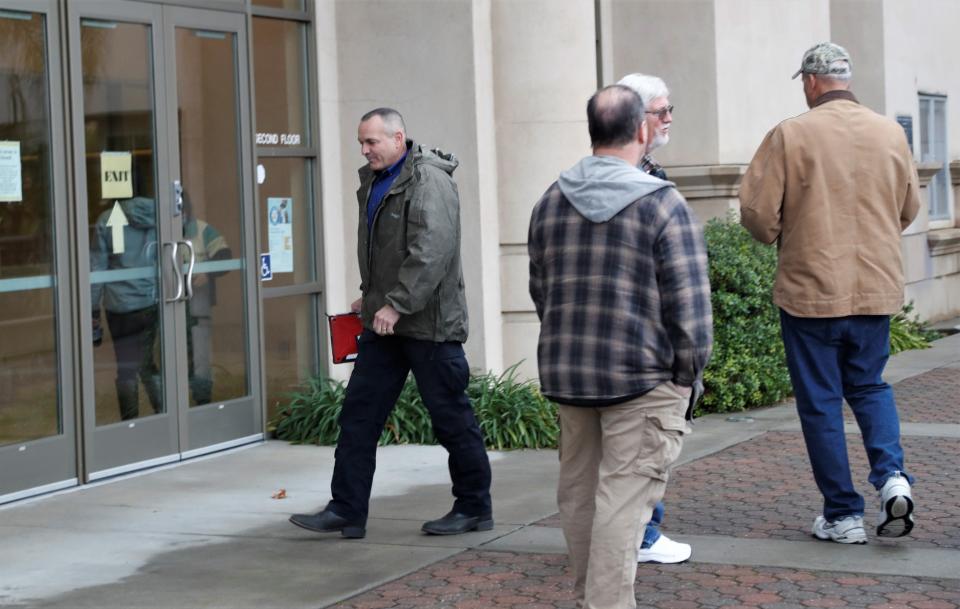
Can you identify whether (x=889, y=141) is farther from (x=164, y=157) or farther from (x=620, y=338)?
(x=164, y=157)

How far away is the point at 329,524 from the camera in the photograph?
6695mm

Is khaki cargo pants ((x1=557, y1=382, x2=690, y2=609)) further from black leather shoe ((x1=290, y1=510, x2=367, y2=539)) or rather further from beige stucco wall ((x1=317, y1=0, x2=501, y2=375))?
beige stucco wall ((x1=317, y1=0, x2=501, y2=375))

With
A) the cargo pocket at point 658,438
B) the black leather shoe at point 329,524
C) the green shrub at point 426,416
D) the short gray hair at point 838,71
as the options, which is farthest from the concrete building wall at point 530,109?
the cargo pocket at point 658,438

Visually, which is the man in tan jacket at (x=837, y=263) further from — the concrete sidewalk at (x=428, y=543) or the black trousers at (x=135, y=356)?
the black trousers at (x=135, y=356)

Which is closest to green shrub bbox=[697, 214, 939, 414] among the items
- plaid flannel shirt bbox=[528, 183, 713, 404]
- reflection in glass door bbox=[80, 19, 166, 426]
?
reflection in glass door bbox=[80, 19, 166, 426]

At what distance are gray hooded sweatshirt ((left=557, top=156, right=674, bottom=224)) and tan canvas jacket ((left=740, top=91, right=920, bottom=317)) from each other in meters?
1.67

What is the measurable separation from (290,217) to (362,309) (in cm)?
331

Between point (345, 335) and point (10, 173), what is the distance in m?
2.01

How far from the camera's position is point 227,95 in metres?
9.35

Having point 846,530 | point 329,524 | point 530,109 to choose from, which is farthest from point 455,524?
point 530,109

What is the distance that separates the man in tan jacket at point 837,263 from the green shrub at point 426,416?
2.96 meters

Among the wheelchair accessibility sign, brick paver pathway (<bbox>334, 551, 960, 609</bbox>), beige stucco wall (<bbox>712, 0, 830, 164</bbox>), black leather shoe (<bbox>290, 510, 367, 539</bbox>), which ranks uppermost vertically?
beige stucco wall (<bbox>712, 0, 830, 164</bbox>)

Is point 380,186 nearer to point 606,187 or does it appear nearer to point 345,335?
point 345,335

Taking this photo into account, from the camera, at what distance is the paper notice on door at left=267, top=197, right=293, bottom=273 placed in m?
9.85
